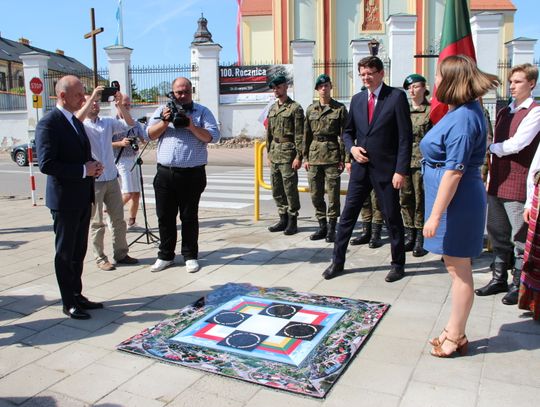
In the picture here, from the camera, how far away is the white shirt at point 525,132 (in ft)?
13.2

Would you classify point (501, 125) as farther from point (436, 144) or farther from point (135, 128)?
point (135, 128)

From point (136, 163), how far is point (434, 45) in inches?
1111

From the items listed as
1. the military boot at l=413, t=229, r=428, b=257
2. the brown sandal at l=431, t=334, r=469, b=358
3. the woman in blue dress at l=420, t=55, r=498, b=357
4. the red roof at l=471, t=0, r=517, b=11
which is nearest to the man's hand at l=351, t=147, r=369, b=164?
the military boot at l=413, t=229, r=428, b=257

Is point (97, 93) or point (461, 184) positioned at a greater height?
point (97, 93)

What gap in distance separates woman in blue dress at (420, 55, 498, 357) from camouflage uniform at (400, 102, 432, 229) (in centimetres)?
253

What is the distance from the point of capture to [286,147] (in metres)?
6.82

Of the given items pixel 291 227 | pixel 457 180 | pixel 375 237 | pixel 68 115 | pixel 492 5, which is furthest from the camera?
pixel 492 5

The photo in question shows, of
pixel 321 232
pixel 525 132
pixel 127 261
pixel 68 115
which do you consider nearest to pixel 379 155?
pixel 525 132

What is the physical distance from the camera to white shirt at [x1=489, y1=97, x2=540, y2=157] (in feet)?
13.2

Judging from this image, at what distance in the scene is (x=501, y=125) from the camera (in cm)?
435

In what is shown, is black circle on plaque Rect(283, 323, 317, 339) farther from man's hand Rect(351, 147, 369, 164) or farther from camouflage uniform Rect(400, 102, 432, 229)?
camouflage uniform Rect(400, 102, 432, 229)

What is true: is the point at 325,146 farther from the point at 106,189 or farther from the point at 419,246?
the point at 106,189

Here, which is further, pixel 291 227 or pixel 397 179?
pixel 291 227

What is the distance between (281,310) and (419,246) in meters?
2.34
